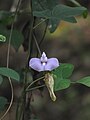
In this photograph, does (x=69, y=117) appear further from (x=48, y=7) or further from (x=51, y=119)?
(x=48, y=7)

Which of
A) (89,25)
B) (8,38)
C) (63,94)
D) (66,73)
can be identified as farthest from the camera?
(89,25)

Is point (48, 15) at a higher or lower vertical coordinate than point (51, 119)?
higher

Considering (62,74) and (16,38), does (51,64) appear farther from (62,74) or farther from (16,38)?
(16,38)

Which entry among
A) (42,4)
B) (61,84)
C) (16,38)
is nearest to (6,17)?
(16,38)

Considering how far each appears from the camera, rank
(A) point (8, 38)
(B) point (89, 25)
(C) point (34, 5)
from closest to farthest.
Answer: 1. (C) point (34, 5)
2. (A) point (8, 38)
3. (B) point (89, 25)

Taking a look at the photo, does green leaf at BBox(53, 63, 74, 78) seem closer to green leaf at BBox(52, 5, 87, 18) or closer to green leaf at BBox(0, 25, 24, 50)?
green leaf at BBox(52, 5, 87, 18)

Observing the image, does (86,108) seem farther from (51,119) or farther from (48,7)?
(48,7)

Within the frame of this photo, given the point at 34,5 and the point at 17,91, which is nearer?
the point at 34,5

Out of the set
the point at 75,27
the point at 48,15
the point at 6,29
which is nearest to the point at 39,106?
the point at 75,27
